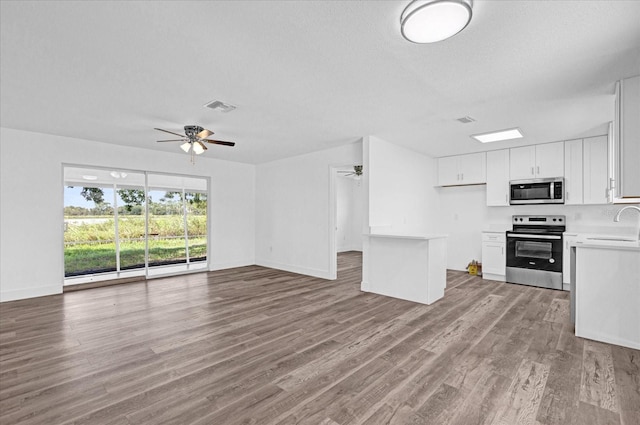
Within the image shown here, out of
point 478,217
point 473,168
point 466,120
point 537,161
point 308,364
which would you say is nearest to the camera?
point 308,364

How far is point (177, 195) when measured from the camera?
6.81 meters

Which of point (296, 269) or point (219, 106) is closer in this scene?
point (219, 106)

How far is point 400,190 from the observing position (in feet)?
18.4

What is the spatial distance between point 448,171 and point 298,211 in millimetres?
3419

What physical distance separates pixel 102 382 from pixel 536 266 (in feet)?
20.3

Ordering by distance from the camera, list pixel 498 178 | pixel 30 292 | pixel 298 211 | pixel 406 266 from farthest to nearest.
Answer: pixel 298 211 < pixel 498 178 < pixel 30 292 < pixel 406 266

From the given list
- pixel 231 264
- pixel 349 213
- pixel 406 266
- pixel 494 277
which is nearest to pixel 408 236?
pixel 406 266

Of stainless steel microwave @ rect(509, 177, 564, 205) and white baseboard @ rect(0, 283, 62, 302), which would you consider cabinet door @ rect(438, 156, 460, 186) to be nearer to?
stainless steel microwave @ rect(509, 177, 564, 205)

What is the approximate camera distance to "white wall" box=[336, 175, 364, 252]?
10.3 metres

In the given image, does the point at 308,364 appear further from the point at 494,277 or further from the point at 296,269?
the point at 494,277

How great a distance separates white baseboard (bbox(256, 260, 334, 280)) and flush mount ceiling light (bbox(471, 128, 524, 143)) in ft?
11.9

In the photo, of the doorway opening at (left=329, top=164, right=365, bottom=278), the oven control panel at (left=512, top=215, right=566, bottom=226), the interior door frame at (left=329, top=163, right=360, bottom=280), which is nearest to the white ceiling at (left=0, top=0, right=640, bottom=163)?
the interior door frame at (left=329, top=163, right=360, bottom=280)

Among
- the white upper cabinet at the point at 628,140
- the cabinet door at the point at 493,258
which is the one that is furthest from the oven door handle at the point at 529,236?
the white upper cabinet at the point at 628,140

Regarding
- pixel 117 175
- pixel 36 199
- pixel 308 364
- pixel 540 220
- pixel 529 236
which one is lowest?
pixel 308 364
